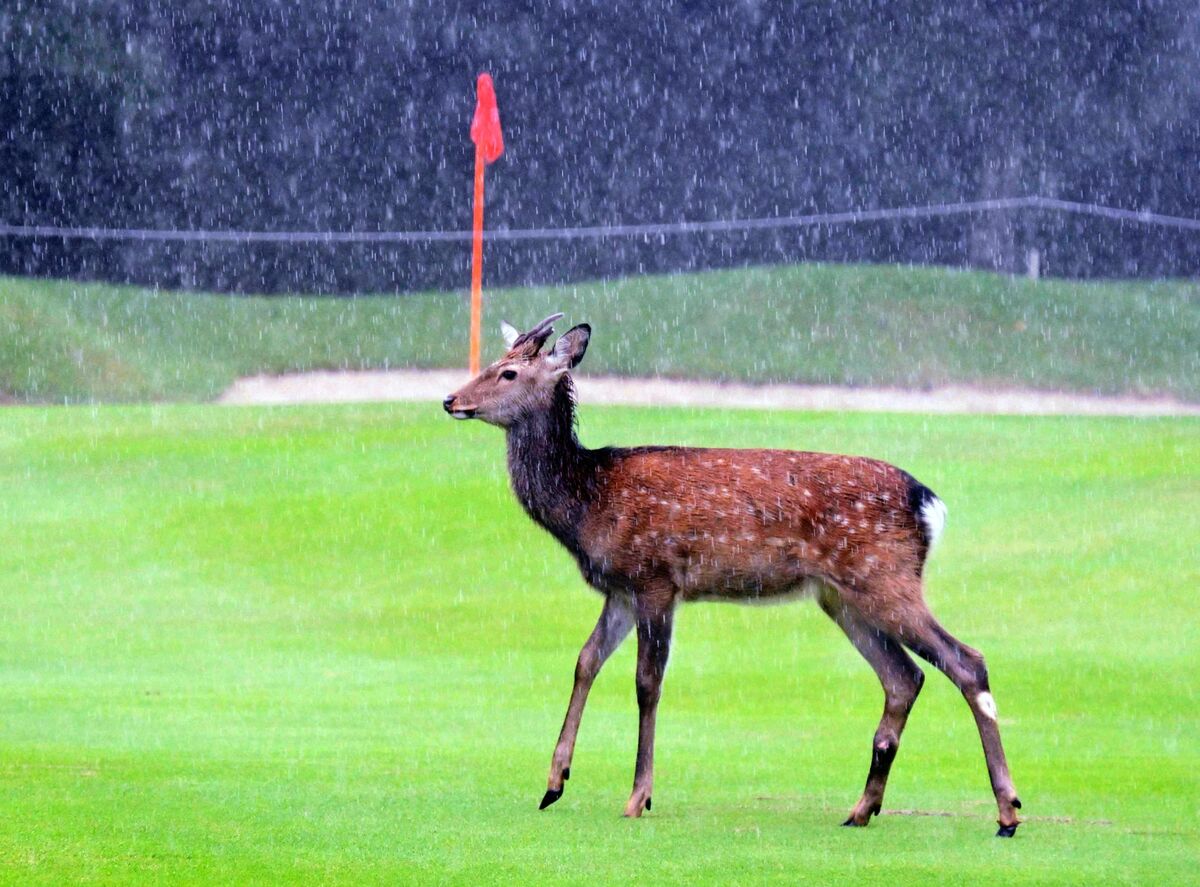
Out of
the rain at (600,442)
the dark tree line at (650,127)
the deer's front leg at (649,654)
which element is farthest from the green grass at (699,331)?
the deer's front leg at (649,654)

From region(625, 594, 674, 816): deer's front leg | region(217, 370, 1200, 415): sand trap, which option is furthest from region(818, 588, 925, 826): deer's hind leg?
region(217, 370, 1200, 415): sand trap

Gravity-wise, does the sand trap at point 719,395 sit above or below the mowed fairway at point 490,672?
below

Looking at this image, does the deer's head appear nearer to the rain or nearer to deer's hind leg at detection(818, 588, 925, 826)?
the rain

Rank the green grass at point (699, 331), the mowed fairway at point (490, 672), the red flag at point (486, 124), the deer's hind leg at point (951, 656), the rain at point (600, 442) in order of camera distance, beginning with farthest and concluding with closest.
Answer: the green grass at point (699, 331), the red flag at point (486, 124), the rain at point (600, 442), the deer's hind leg at point (951, 656), the mowed fairway at point (490, 672)

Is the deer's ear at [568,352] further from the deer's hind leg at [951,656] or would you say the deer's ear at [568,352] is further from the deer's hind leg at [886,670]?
the deer's hind leg at [951,656]

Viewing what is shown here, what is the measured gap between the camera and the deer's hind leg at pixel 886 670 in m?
7.68

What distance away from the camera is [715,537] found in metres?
7.76

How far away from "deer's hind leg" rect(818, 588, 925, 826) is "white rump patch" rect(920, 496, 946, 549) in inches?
17.6

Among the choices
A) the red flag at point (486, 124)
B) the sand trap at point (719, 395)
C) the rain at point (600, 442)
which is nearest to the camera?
the rain at point (600, 442)

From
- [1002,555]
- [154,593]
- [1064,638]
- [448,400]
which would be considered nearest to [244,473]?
[154,593]

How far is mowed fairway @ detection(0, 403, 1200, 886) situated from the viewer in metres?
6.95

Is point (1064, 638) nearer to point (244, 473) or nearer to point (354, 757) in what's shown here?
point (354, 757)

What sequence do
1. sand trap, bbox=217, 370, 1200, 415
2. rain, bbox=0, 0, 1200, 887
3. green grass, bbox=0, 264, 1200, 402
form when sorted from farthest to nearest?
green grass, bbox=0, 264, 1200, 402 → sand trap, bbox=217, 370, 1200, 415 → rain, bbox=0, 0, 1200, 887

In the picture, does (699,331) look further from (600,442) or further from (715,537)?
(715,537)
